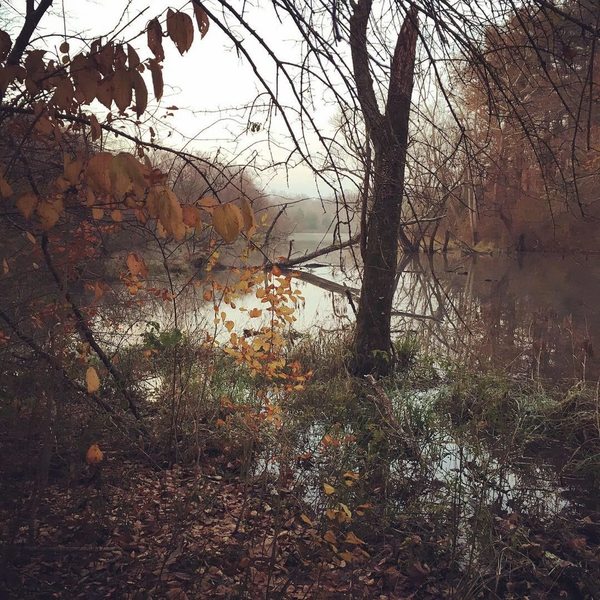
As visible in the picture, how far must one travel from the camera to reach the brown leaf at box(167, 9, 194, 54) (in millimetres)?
1781

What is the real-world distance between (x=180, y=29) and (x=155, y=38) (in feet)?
0.61

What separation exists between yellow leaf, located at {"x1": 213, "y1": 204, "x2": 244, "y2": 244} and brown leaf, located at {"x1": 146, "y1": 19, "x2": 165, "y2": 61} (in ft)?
2.22

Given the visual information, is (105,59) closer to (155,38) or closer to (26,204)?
(155,38)

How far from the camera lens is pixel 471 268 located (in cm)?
2138

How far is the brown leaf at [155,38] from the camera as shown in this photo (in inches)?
75.8

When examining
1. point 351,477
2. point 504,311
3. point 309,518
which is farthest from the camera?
point 504,311

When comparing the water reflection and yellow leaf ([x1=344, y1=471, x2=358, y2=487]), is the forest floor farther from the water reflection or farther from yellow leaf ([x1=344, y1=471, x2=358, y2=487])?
the water reflection

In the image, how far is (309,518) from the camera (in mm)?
3607

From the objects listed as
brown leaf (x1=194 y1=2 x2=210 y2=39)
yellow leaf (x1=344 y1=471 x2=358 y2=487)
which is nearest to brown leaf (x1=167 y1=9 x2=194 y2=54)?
brown leaf (x1=194 y1=2 x2=210 y2=39)

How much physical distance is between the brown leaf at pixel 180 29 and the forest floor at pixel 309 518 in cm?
188

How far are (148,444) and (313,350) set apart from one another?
2.87 m

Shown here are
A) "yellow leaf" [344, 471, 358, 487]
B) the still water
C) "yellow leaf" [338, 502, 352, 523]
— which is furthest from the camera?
the still water

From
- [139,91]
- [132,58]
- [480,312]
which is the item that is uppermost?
[132,58]

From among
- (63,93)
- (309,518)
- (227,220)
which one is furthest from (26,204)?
(309,518)
